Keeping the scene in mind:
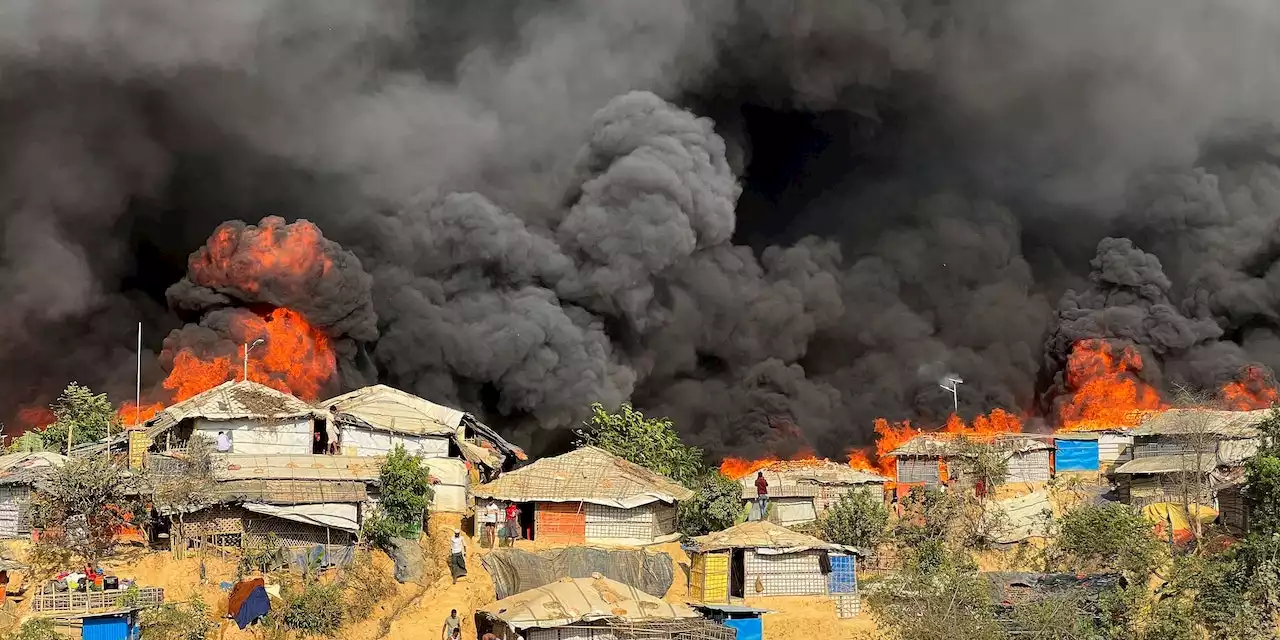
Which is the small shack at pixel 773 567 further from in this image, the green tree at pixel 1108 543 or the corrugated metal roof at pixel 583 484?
the green tree at pixel 1108 543

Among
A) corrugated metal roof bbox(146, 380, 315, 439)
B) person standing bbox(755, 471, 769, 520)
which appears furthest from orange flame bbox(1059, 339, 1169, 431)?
corrugated metal roof bbox(146, 380, 315, 439)

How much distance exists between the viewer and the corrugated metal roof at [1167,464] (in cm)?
4438

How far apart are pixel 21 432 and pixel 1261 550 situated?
4651 centimetres

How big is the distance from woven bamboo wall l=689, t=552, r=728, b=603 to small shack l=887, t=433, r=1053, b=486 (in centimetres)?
1534

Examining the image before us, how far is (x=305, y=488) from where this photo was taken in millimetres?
37188

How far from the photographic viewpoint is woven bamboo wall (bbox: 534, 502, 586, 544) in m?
41.1

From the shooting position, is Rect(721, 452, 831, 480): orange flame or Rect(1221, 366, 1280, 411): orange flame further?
Rect(1221, 366, 1280, 411): orange flame

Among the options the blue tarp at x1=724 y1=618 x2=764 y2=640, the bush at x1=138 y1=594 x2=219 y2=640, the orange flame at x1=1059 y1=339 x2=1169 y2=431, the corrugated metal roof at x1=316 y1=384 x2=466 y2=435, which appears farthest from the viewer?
the orange flame at x1=1059 y1=339 x2=1169 y2=431

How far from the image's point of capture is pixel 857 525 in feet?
130

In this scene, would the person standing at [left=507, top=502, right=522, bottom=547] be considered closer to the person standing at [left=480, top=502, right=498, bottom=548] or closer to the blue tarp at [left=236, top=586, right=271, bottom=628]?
the person standing at [left=480, top=502, right=498, bottom=548]

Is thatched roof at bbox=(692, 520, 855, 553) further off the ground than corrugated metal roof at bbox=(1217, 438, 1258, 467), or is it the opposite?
corrugated metal roof at bbox=(1217, 438, 1258, 467)

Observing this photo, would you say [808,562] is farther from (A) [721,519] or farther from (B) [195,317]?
(B) [195,317]

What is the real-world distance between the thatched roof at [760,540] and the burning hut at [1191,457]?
12.7m

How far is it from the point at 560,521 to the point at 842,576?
920cm
